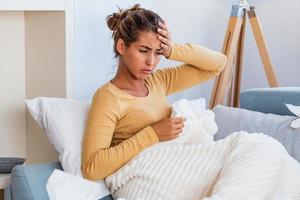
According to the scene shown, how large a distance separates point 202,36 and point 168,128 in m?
1.10

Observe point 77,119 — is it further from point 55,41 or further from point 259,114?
point 259,114

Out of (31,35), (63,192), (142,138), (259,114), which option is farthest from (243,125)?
(31,35)

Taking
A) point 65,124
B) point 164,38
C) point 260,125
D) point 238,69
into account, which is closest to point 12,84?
point 65,124

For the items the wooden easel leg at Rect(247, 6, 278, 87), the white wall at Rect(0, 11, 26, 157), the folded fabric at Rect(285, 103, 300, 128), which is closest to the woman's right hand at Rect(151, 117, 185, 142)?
the folded fabric at Rect(285, 103, 300, 128)

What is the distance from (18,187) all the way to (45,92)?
1.78 ft

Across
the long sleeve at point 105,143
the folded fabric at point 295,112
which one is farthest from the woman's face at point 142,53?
the folded fabric at point 295,112

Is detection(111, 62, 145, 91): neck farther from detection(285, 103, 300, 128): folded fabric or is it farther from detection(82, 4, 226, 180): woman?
detection(285, 103, 300, 128): folded fabric

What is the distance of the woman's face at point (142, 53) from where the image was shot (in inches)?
56.6

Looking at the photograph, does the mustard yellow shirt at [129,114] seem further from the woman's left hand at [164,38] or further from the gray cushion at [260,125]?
the gray cushion at [260,125]

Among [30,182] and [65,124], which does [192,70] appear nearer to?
[65,124]

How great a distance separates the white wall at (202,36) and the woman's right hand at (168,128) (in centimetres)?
46

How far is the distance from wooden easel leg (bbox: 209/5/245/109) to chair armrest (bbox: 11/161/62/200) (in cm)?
92

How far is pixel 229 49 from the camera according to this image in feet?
7.07

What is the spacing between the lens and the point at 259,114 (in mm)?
1649
